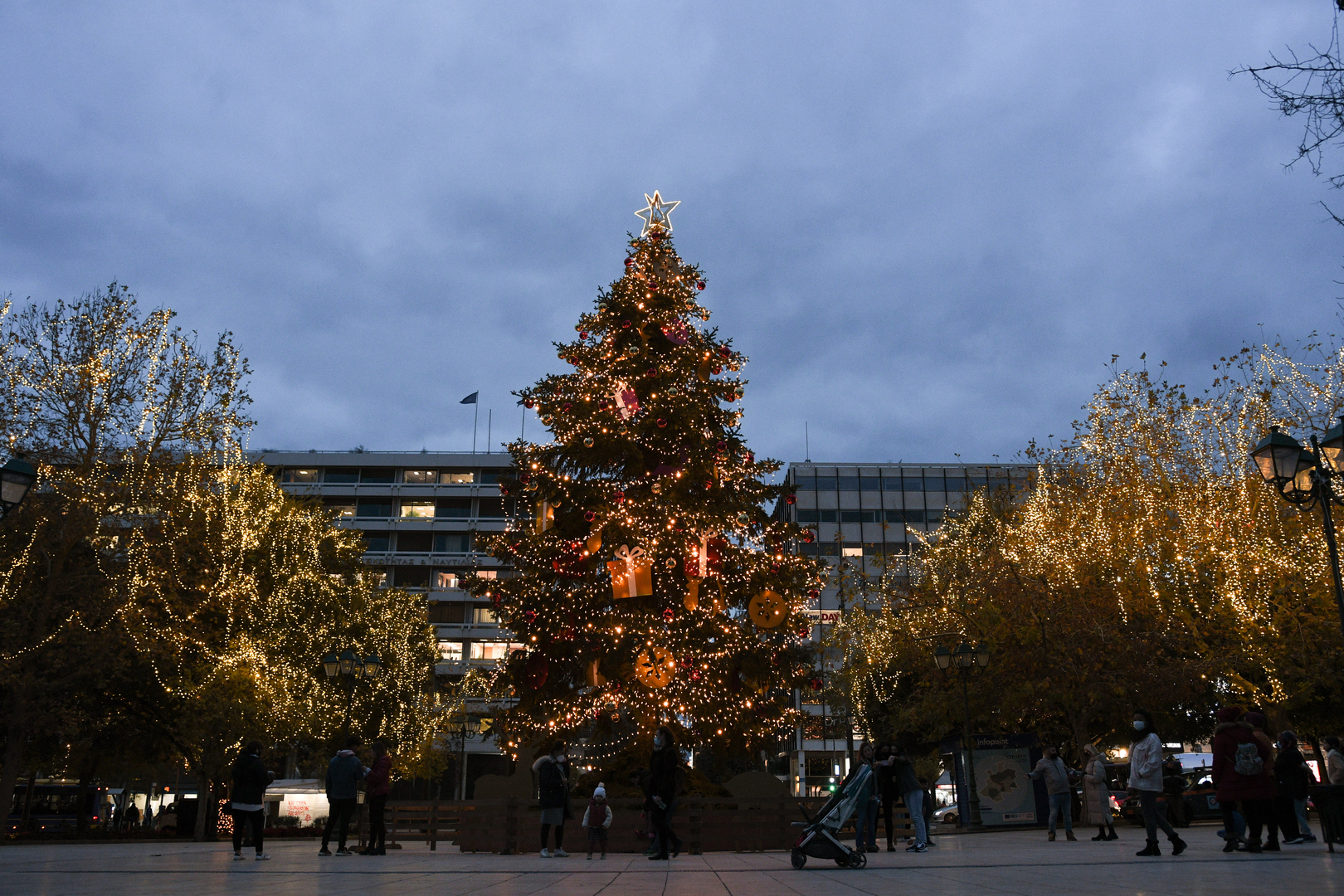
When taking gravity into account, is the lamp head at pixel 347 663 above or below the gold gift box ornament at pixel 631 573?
below

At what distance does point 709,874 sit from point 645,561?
8.71 metres

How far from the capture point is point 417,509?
7412 cm

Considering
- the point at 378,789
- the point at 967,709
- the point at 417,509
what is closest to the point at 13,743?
the point at 378,789

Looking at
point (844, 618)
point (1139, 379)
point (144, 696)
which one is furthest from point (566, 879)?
point (844, 618)

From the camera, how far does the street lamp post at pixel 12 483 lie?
11.3 metres

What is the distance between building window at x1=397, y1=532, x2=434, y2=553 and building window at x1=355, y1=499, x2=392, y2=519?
85.0 inches

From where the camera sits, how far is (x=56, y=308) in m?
26.3

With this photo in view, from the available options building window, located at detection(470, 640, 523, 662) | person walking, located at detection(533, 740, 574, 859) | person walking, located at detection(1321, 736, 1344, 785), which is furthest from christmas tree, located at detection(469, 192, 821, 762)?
building window, located at detection(470, 640, 523, 662)

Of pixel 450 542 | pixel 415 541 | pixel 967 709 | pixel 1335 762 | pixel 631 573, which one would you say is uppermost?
pixel 415 541

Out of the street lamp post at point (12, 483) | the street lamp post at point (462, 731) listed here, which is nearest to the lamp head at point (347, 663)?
the street lamp post at point (12, 483)

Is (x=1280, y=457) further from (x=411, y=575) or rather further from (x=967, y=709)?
(x=411, y=575)

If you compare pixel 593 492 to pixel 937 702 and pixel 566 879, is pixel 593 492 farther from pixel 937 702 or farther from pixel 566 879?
pixel 937 702

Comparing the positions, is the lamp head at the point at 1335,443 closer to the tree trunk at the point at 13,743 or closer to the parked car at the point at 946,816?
the tree trunk at the point at 13,743

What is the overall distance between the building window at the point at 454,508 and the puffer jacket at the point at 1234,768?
65.7 m
